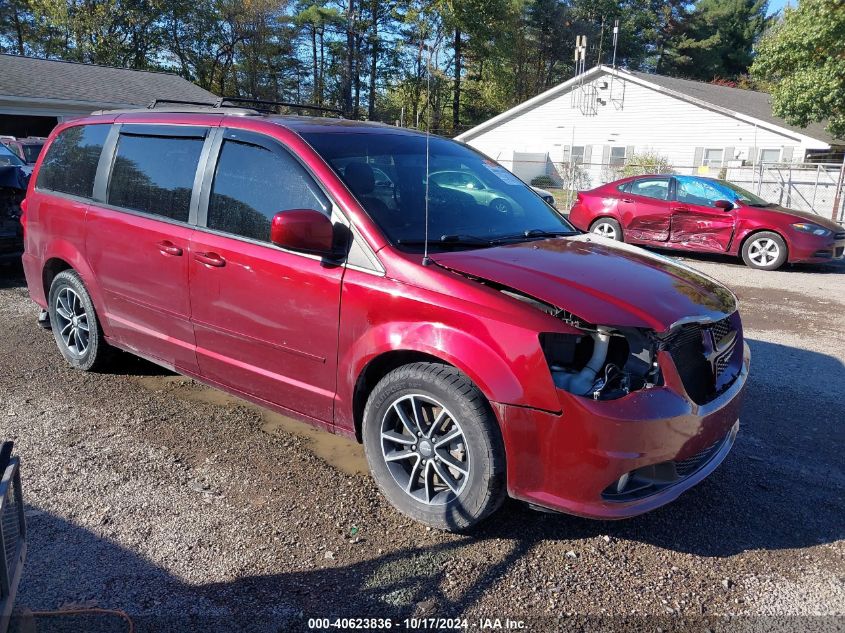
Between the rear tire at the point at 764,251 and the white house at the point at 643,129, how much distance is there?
15.0 m

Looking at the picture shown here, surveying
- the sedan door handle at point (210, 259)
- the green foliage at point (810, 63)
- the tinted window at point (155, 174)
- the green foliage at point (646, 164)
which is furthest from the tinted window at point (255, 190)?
the green foliage at point (646, 164)

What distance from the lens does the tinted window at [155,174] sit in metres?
4.22

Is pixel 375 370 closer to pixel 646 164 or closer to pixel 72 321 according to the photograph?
pixel 72 321

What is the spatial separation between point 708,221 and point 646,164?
52.8 feet

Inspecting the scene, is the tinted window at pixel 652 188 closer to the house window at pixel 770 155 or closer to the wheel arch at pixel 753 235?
the wheel arch at pixel 753 235

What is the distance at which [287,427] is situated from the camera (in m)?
4.45

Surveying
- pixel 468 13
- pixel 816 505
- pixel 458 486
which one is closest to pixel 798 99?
pixel 816 505

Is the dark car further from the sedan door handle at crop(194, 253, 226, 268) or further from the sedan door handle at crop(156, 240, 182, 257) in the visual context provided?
the sedan door handle at crop(156, 240, 182, 257)

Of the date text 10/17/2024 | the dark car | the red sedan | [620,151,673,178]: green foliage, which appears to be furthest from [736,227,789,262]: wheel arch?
[620,151,673,178]: green foliage

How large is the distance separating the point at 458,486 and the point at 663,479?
3.02ft

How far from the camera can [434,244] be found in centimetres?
350

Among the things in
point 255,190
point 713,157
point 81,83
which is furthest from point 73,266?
point 713,157

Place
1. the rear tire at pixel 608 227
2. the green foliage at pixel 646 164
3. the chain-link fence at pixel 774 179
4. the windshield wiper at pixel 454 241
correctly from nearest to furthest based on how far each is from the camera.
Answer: the windshield wiper at pixel 454 241, the rear tire at pixel 608 227, the chain-link fence at pixel 774 179, the green foliage at pixel 646 164

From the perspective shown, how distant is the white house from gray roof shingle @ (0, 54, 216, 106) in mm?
15973
